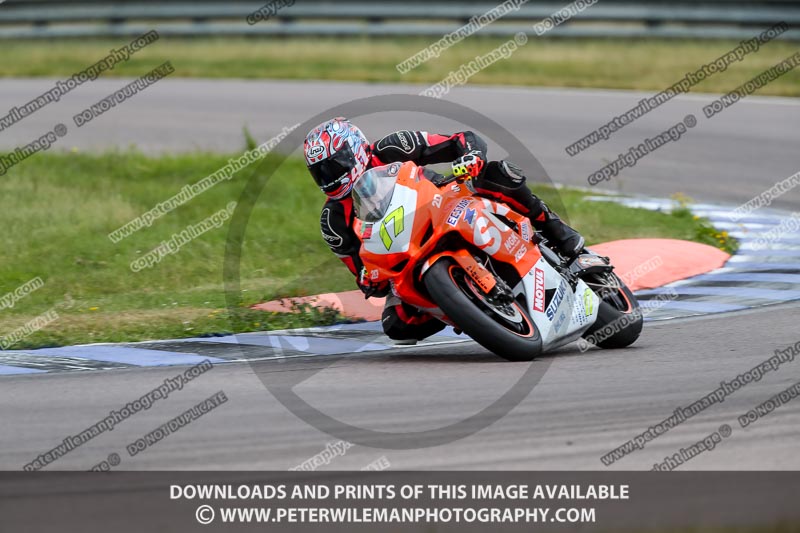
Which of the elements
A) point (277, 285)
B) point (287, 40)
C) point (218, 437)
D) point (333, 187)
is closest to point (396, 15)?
point (287, 40)

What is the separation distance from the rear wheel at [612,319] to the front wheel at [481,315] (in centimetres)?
70

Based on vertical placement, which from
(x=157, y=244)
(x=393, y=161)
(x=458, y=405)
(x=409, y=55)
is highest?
(x=409, y=55)

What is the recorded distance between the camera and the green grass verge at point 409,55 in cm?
2039

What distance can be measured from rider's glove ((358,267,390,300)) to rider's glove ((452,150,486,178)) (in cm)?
82

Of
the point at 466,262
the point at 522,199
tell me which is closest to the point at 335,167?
the point at 466,262

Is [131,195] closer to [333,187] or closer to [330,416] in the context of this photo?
[333,187]

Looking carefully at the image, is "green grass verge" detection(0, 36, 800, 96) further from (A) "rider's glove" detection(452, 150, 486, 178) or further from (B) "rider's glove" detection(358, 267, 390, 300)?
(B) "rider's glove" detection(358, 267, 390, 300)

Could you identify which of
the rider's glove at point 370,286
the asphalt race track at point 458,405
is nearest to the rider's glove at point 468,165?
the rider's glove at point 370,286

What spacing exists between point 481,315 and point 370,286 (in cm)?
91

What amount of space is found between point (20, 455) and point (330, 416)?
1.56m

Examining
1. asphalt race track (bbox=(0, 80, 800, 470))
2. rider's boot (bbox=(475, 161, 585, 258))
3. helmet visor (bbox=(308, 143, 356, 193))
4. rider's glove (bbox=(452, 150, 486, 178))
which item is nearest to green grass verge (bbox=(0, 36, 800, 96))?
rider's boot (bbox=(475, 161, 585, 258))

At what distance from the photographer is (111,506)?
16.1 ft

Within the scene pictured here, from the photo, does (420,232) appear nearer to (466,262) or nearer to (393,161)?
(466,262)

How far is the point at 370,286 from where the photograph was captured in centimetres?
720
